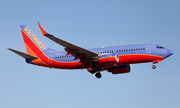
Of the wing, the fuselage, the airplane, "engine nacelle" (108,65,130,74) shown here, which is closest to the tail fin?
the airplane

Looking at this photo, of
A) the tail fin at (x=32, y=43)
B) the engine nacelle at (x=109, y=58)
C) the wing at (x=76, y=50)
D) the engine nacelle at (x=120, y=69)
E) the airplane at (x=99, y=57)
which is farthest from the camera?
the tail fin at (x=32, y=43)

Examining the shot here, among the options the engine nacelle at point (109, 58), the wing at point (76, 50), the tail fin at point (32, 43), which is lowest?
the engine nacelle at point (109, 58)

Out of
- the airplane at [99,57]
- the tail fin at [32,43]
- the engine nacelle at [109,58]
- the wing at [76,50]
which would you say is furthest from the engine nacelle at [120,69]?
the tail fin at [32,43]

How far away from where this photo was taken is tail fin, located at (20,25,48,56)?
174 ft

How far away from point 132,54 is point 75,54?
8643mm

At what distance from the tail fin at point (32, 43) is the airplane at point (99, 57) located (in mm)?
792

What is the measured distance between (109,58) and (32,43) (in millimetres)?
15792

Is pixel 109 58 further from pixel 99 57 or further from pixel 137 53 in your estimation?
pixel 137 53

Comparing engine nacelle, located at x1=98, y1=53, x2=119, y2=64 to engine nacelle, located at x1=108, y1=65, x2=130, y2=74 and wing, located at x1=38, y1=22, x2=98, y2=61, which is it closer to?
wing, located at x1=38, y1=22, x2=98, y2=61

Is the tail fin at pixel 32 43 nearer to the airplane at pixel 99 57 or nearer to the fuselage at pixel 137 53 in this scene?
the airplane at pixel 99 57

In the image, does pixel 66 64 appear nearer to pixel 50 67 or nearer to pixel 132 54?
pixel 50 67

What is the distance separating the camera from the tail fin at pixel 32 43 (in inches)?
2090

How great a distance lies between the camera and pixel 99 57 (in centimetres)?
4684

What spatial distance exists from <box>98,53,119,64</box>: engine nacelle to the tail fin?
1135cm
